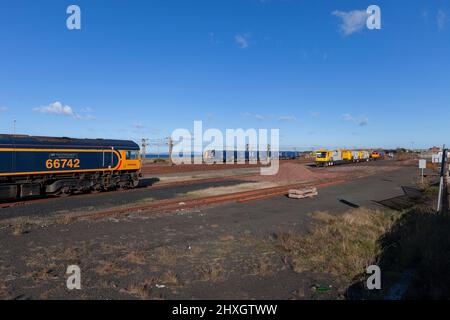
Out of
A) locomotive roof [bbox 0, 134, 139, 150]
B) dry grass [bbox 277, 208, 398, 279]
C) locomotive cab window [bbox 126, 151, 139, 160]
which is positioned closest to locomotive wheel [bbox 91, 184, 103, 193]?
locomotive roof [bbox 0, 134, 139, 150]

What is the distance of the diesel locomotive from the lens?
1789cm

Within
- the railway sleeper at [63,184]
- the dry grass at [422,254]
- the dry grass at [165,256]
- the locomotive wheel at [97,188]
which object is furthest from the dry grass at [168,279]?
the locomotive wheel at [97,188]

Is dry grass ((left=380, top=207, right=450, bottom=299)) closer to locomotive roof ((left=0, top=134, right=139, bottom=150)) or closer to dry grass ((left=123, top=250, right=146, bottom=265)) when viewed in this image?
dry grass ((left=123, top=250, right=146, bottom=265))

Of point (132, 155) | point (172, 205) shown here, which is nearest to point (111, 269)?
point (172, 205)

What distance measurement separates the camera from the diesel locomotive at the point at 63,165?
58.7ft

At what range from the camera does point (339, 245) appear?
9438 millimetres

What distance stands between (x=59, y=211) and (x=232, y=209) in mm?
7656

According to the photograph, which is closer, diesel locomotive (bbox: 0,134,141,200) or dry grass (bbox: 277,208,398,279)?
dry grass (bbox: 277,208,398,279)

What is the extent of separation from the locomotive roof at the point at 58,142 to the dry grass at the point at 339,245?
1477cm

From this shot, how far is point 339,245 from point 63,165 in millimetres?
16602

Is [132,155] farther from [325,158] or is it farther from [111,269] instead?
[325,158]

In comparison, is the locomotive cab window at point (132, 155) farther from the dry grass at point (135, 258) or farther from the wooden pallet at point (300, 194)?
the dry grass at point (135, 258)
